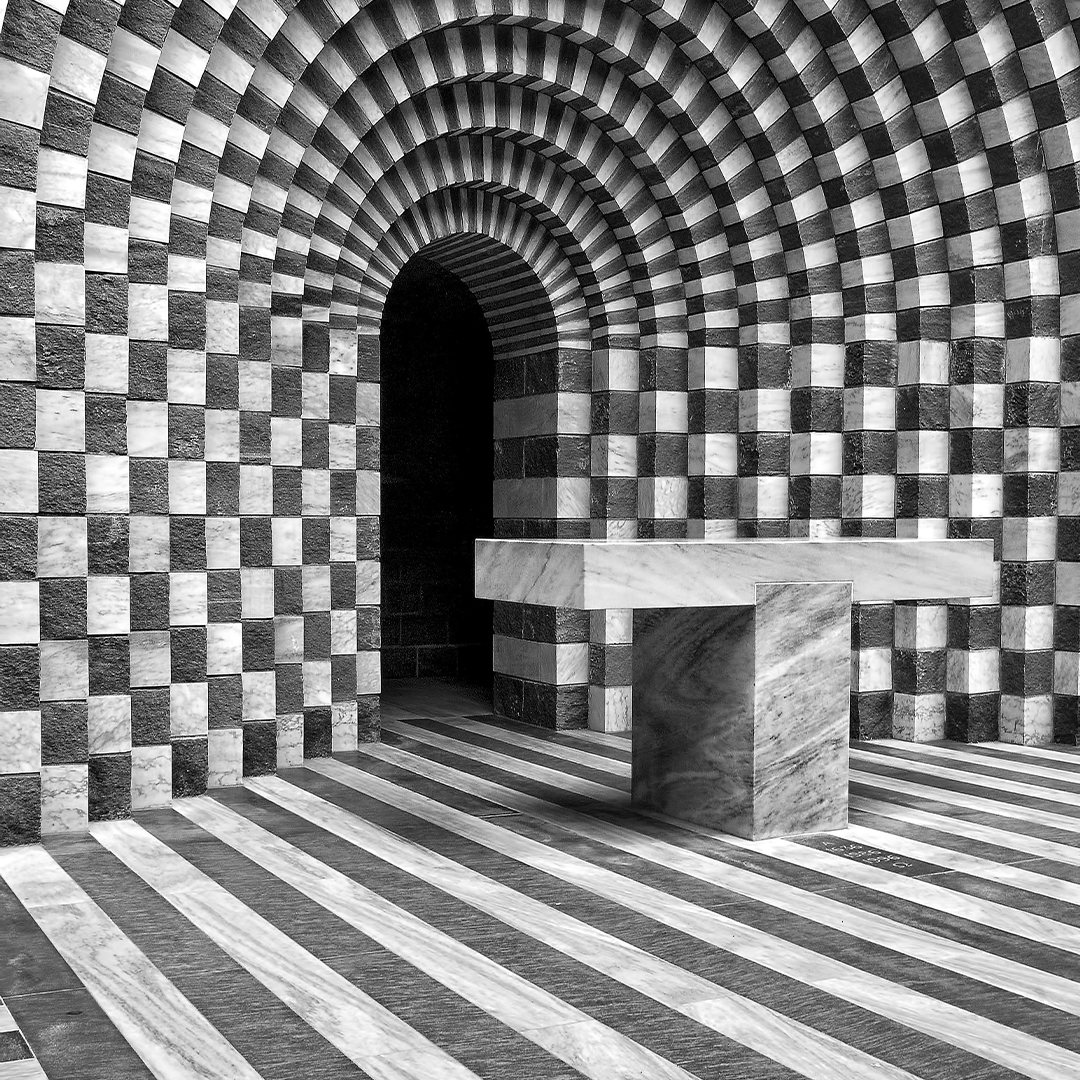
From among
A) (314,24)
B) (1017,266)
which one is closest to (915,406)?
(1017,266)

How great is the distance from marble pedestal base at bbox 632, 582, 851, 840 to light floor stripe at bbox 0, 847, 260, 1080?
2245 millimetres

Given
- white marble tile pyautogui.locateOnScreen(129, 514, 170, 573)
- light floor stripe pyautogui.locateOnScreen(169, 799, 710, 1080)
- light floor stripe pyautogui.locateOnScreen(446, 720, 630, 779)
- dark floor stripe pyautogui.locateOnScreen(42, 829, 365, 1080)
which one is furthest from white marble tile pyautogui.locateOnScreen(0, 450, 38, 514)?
light floor stripe pyautogui.locateOnScreen(446, 720, 630, 779)

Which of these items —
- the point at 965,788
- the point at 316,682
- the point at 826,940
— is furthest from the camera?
the point at 316,682

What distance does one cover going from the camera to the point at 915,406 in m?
7.30

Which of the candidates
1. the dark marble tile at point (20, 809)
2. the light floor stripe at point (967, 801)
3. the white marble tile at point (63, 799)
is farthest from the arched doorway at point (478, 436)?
the dark marble tile at point (20, 809)

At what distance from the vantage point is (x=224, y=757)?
6.11 metres

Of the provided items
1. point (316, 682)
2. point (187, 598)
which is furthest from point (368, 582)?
point (187, 598)

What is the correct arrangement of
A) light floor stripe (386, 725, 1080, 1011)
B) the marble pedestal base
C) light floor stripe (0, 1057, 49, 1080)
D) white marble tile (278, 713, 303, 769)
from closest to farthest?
light floor stripe (0, 1057, 49, 1080) → light floor stripe (386, 725, 1080, 1011) → the marble pedestal base → white marble tile (278, 713, 303, 769)

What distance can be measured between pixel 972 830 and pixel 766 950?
6.11ft

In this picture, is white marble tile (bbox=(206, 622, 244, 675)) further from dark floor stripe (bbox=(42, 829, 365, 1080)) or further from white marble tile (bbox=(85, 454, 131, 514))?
→ dark floor stripe (bbox=(42, 829, 365, 1080))

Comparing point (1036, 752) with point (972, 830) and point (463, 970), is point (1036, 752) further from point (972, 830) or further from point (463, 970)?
point (463, 970)

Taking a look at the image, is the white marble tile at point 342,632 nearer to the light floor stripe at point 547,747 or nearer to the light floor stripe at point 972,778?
the light floor stripe at point 547,747

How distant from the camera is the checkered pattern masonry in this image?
5.73 metres

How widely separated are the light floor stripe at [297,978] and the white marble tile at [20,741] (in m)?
0.43
